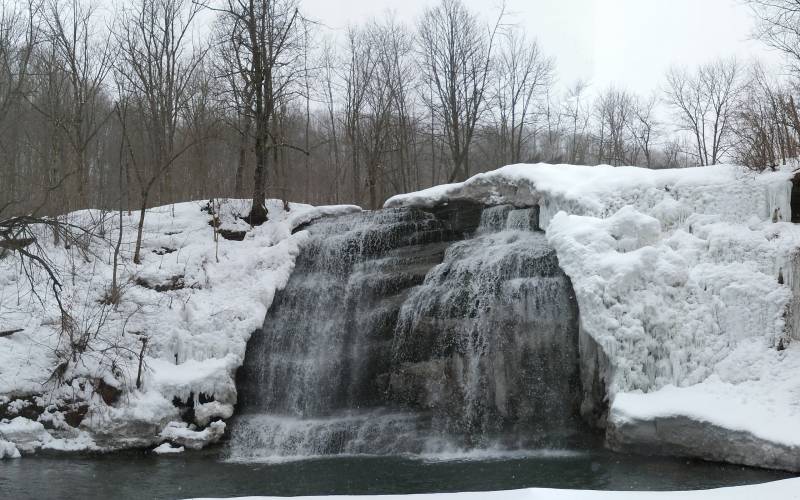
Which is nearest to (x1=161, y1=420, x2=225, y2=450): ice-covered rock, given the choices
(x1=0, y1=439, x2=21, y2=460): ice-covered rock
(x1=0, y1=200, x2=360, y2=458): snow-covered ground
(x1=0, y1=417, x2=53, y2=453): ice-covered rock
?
(x1=0, y1=200, x2=360, y2=458): snow-covered ground

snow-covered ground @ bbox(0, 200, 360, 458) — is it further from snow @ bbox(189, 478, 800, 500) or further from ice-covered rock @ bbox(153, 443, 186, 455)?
snow @ bbox(189, 478, 800, 500)

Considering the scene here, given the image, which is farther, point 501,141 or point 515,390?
point 501,141

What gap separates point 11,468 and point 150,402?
7.51 ft

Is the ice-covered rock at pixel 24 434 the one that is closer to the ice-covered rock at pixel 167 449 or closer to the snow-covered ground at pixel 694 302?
the ice-covered rock at pixel 167 449

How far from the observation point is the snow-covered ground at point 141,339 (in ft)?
35.8

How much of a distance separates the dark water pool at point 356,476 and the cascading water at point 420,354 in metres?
0.77

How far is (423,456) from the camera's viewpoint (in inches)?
381

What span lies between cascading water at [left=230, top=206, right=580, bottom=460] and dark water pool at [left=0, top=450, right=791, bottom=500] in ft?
2.52

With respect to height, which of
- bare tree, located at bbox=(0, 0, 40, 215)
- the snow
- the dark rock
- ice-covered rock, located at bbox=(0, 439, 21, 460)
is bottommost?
ice-covered rock, located at bbox=(0, 439, 21, 460)

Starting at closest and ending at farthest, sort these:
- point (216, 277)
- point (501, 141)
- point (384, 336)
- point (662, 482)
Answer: point (662, 482)
point (384, 336)
point (216, 277)
point (501, 141)

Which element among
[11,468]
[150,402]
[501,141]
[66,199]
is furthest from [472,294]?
[501,141]

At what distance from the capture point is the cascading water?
10.2 metres

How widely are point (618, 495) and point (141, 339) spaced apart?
10251 mm

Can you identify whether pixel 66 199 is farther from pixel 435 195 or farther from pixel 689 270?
pixel 689 270
